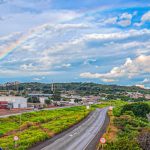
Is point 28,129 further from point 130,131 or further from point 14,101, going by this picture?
point 14,101

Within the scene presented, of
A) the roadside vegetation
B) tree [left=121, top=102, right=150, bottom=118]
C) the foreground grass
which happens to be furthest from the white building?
the roadside vegetation

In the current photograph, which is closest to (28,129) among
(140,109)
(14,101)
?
(140,109)

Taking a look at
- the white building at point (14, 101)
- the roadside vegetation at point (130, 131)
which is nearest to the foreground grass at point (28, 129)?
the roadside vegetation at point (130, 131)

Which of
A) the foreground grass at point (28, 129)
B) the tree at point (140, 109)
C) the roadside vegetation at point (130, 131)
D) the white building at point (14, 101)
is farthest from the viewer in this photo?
the white building at point (14, 101)

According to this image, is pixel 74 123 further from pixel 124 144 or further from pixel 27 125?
pixel 124 144

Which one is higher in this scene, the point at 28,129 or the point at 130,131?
the point at 28,129

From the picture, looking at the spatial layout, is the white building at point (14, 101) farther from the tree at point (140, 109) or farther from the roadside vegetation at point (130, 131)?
the roadside vegetation at point (130, 131)

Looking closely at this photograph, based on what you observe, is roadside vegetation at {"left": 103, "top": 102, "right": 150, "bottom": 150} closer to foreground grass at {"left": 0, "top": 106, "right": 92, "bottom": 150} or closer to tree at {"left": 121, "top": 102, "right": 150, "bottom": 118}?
tree at {"left": 121, "top": 102, "right": 150, "bottom": 118}

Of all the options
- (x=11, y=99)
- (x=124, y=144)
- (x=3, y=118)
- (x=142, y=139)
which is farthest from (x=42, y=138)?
(x=11, y=99)
